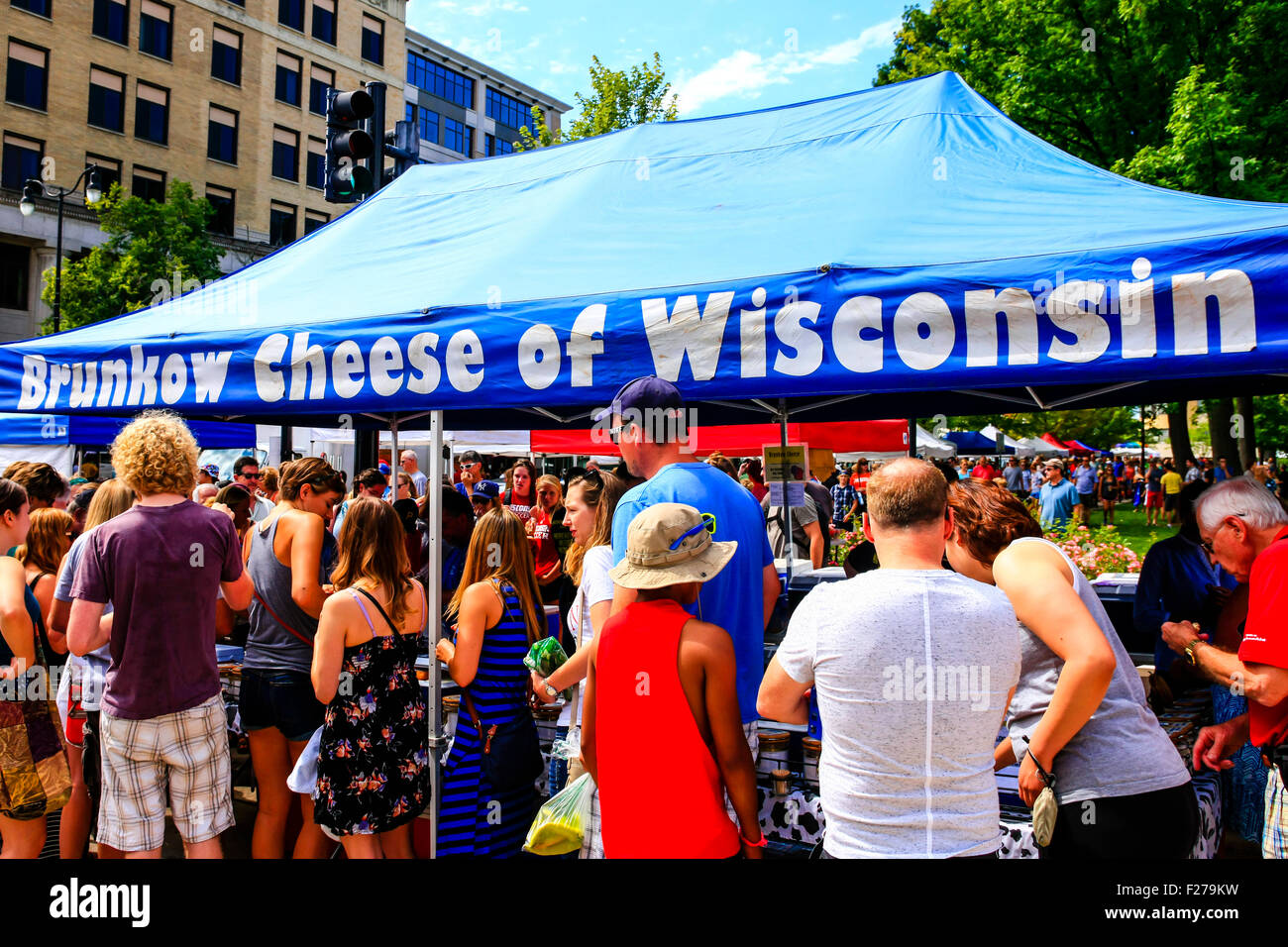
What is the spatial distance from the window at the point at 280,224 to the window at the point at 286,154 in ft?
4.79

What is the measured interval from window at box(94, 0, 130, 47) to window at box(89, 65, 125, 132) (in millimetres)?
1382

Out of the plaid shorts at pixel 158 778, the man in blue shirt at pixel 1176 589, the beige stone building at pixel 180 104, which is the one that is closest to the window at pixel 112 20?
the beige stone building at pixel 180 104

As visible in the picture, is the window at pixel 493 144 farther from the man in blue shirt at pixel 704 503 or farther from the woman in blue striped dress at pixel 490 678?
the man in blue shirt at pixel 704 503

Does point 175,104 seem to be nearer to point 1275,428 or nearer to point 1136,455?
point 1275,428

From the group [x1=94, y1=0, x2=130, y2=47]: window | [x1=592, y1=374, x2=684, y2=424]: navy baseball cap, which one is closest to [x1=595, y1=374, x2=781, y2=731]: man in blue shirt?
[x1=592, y1=374, x2=684, y2=424]: navy baseball cap

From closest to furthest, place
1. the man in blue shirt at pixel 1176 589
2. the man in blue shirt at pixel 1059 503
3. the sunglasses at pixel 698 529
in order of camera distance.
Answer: the sunglasses at pixel 698 529 < the man in blue shirt at pixel 1176 589 < the man in blue shirt at pixel 1059 503

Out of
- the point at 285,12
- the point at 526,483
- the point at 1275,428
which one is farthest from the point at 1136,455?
the point at 526,483

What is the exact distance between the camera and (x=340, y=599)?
344cm

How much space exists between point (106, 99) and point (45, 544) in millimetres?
37687

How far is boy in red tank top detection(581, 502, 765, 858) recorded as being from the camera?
232 centimetres

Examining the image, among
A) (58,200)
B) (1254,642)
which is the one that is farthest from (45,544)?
(58,200)

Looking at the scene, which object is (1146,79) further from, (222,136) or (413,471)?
(222,136)

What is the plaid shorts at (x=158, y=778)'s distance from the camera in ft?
10.6

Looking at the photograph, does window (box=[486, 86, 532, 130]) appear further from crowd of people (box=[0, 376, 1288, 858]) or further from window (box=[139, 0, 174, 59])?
crowd of people (box=[0, 376, 1288, 858])
